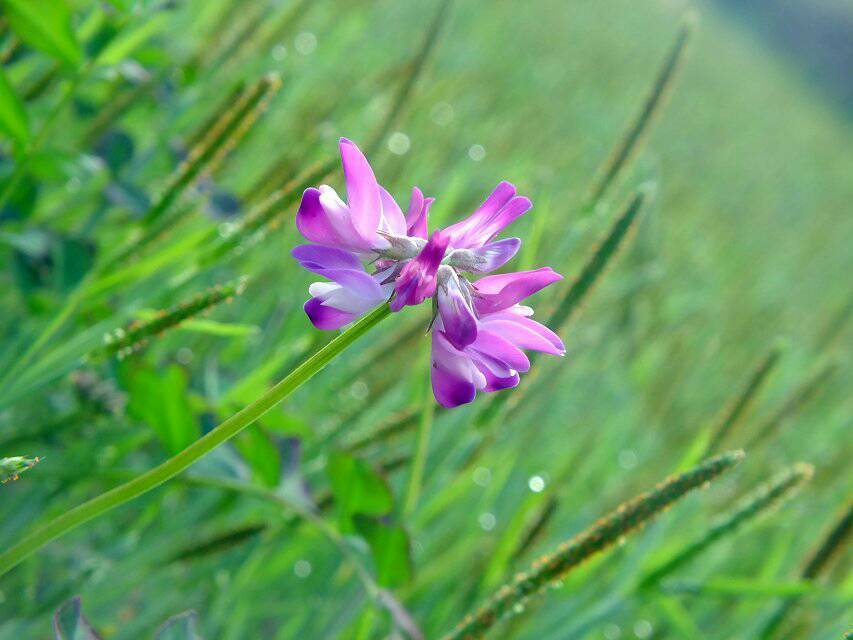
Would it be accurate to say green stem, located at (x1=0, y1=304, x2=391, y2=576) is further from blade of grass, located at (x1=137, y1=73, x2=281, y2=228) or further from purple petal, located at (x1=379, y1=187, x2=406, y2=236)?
blade of grass, located at (x1=137, y1=73, x2=281, y2=228)

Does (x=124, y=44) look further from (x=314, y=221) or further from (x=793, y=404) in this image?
(x=793, y=404)

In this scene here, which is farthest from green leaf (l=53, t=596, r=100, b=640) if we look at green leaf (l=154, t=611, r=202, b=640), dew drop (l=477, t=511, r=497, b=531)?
dew drop (l=477, t=511, r=497, b=531)

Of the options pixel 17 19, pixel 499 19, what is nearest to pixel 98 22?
pixel 17 19

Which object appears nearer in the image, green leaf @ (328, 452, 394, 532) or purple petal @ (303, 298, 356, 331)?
purple petal @ (303, 298, 356, 331)

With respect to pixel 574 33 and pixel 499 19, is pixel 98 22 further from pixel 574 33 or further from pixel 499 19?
pixel 574 33

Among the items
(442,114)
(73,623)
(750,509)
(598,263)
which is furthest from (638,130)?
(442,114)

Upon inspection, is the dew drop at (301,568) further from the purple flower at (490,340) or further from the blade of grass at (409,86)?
the purple flower at (490,340)

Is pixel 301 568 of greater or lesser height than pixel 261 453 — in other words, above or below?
below
